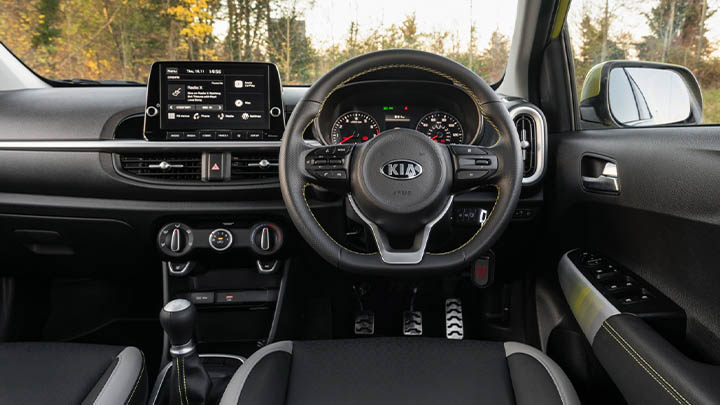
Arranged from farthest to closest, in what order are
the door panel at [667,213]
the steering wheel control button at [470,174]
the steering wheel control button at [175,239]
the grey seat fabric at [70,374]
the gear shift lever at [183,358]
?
1. the steering wheel control button at [175,239]
2. the gear shift lever at [183,358]
3. the steering wheel control button at [470,174]
4. the grey seat fabric at [70,374]
5. the door panel at [667,213]

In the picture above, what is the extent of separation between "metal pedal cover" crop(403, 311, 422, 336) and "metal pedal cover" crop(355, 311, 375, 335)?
0.45 ft

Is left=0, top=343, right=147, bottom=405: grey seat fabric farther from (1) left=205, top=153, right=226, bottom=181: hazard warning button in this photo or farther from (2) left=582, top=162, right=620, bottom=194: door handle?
(2) left=582, top=162, right=620, bottom=194: door handle

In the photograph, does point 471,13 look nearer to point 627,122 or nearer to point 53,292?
point 627,122

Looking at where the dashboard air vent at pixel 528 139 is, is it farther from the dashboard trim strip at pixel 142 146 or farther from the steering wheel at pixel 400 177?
the dashboard trim strip at pixel 142 146

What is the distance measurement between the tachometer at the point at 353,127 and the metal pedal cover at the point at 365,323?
2.73 feet

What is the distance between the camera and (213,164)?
176 centimetres

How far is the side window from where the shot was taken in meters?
1.38

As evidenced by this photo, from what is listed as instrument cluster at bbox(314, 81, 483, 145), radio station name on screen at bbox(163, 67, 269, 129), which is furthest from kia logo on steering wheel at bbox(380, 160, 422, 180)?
radio station name on screen at bbox(163, 67, 269, 129)

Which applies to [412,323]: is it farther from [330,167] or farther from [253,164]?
[330,167]

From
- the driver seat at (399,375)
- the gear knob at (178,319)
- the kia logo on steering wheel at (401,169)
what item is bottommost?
the driver seat at (399,375)

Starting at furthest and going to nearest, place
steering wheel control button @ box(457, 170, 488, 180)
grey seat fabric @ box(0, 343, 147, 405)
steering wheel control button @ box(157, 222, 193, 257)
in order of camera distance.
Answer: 1. steering wheel control button @ box(157, 222, 193, 257)
2. steering wheel control button @ box(457, 170, 488, 180)
3. grey seat fabric @ box(0, 343, 147, 405)

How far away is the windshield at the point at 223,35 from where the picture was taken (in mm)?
2068

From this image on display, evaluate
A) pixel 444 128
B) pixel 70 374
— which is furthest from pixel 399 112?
pixel 70 374

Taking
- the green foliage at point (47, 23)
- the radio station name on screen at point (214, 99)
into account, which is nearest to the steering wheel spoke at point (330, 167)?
the radio station name on screen at point (214, 99)
